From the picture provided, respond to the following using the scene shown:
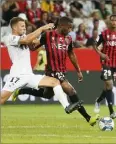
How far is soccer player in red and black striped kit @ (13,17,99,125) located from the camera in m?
12.4

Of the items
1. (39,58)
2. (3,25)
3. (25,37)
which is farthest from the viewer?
(3,25)

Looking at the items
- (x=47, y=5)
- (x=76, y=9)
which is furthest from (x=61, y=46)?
(x=76, y=9)

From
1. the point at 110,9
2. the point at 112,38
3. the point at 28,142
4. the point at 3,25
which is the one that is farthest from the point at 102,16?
the point at 28,142

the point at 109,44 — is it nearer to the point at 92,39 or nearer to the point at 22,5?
the point at 92,39

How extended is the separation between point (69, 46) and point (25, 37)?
148 cm

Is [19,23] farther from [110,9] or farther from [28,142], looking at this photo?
[110,9]

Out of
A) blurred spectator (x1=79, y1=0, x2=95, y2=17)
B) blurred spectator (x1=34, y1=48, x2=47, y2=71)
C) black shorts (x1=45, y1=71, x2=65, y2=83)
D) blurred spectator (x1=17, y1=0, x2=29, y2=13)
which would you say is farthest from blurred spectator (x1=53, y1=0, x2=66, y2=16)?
black shorts (x1=45, y1=71, x2=65, y2=83)

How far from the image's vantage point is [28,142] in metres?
9.84

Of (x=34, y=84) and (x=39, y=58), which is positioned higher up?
(x=34, y=84)

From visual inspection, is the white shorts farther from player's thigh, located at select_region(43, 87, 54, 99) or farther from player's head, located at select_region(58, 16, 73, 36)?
player's head, located at select_region(58, 16, 73, 36)

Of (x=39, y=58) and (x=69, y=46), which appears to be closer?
(x=69, y=46)

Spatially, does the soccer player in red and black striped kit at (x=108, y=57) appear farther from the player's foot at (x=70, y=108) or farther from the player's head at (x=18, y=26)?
the player's foot at (x=70, y=108)

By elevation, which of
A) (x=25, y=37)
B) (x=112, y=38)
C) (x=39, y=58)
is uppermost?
(x=25, y=37)

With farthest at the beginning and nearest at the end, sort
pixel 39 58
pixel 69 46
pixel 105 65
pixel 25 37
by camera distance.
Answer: pixel 39 58, pixel 105 65, pixel 69 46, pixel 25 37
